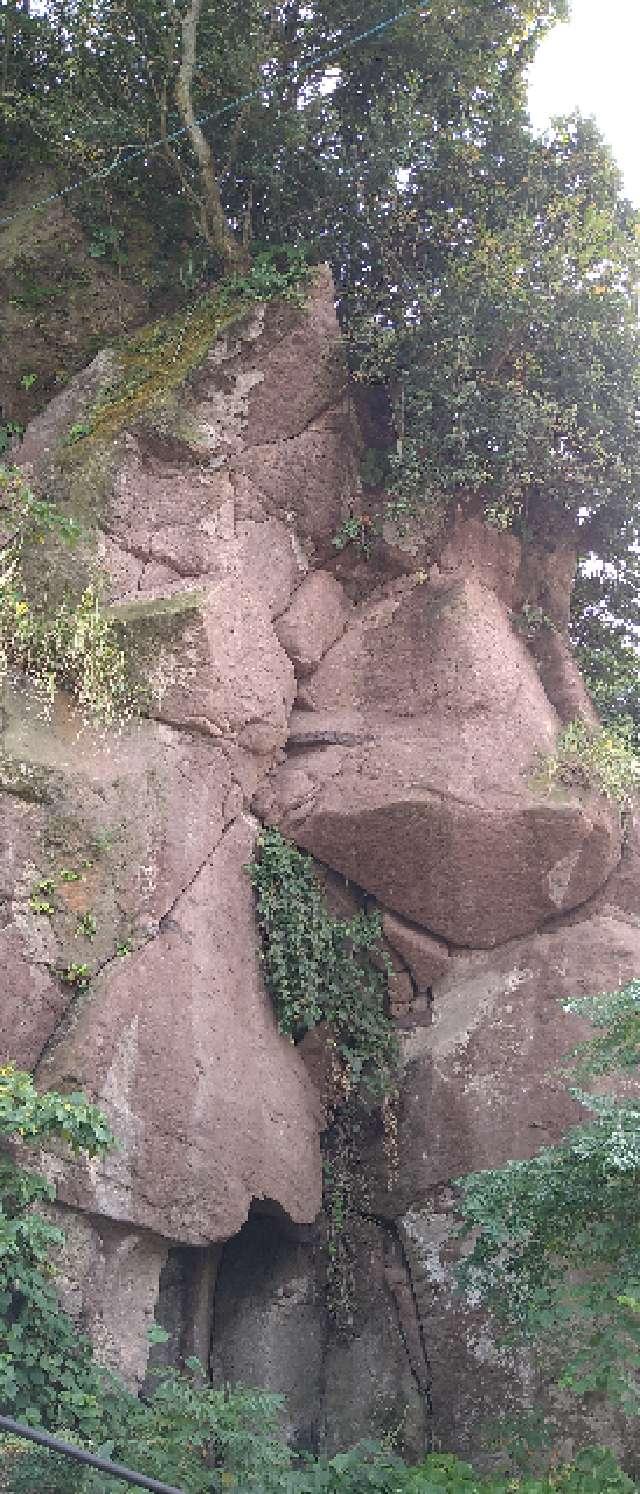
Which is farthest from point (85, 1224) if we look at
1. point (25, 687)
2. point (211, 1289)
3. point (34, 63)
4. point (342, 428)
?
point (34, 63)

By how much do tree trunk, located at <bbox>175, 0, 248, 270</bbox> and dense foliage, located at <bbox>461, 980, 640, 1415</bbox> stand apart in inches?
279

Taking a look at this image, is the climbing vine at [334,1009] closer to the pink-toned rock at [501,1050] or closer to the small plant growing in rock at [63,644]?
the pink-toned rock at [501,1050]

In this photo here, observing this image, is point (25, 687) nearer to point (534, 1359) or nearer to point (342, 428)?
point (342, 428)

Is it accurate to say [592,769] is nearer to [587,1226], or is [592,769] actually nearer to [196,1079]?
[196,1079]

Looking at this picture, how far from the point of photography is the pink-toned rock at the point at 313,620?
1030cm

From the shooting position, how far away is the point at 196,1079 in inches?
318

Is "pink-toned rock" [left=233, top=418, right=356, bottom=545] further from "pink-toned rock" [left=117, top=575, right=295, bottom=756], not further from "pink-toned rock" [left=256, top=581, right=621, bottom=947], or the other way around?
"pink-toned rock" [left=256, top=581, right=621, bottom=947]

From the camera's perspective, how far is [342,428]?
1091 cm

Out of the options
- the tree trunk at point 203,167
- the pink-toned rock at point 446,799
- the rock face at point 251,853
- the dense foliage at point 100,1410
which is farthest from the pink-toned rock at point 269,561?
the dense foliage at point 100,1410

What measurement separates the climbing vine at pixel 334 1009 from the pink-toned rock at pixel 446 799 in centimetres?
44

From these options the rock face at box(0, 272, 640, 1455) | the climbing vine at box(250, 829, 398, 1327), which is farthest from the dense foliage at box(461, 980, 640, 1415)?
the climbing vine at box(250, 829, 398, 1327)

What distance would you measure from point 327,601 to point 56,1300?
5.82m

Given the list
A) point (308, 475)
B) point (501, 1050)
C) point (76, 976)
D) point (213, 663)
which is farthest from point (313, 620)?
point (76, 976)

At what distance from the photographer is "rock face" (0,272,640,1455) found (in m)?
7.91
